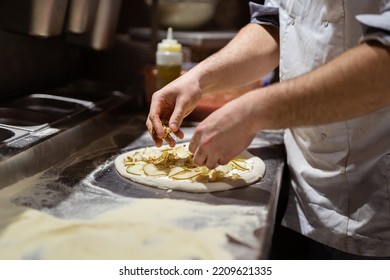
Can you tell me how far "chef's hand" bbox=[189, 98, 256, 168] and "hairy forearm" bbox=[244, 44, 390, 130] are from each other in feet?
0.12

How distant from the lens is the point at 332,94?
45.7 inches

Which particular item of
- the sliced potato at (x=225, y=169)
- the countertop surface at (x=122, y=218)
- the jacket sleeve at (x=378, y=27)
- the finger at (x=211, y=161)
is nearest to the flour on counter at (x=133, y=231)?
the countertop surface at (x=122, y=218)

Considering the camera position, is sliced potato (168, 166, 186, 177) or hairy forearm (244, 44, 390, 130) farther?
sliced potato (168, 166, 186, 177)

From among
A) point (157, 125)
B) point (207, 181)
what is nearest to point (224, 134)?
point (207, 181)

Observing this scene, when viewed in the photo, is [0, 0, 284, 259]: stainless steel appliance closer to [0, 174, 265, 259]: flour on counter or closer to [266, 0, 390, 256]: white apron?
[0, 174, 265, 259]: flour on counter

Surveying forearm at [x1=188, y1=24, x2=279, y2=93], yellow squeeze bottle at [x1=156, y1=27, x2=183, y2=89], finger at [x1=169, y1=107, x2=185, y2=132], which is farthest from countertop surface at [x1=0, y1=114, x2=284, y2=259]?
yellow squeeze bottle at [x1=156, y1=27, x2=183, y2=89]

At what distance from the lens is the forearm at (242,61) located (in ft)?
5.54

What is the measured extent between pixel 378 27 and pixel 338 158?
0.49m

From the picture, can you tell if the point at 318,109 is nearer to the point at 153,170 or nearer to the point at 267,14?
the point at 153,170

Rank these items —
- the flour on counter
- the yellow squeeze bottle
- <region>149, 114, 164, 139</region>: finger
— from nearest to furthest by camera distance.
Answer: the flour on counter → <region>149, 114, 164, 139</region>: finger → the yellow squeeze bottle

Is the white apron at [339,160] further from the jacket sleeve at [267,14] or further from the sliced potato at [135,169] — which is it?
the sliced potato at [135,169]

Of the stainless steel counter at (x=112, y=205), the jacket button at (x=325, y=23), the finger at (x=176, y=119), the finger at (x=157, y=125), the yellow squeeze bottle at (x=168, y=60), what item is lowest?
the stainless steel counter at (x=112, y=205)

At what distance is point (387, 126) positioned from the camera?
140 cm

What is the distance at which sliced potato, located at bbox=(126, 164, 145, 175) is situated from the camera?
4.94 ft
